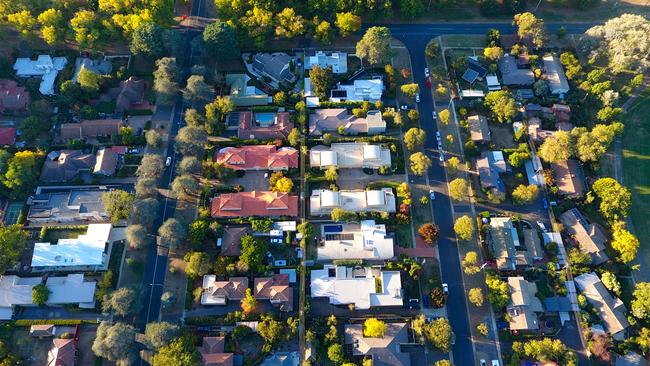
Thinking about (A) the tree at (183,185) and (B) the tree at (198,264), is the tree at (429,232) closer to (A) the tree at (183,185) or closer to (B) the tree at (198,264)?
(B) the tree at (198,264)

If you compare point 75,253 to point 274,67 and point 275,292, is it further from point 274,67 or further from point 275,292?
point 274,67

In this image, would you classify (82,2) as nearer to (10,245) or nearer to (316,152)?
(10,245)

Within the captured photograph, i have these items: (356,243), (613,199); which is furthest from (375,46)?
(613,199)

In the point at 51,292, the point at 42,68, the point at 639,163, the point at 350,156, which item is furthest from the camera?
the point at 42,68

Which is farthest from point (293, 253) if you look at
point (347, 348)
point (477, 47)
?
point (477, 47)

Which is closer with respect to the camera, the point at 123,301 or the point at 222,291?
the point at 123,301

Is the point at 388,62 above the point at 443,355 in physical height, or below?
above

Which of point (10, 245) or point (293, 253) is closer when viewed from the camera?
point (10, 245)

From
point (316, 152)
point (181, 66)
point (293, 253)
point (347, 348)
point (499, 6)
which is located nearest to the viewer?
point (347, 348)
